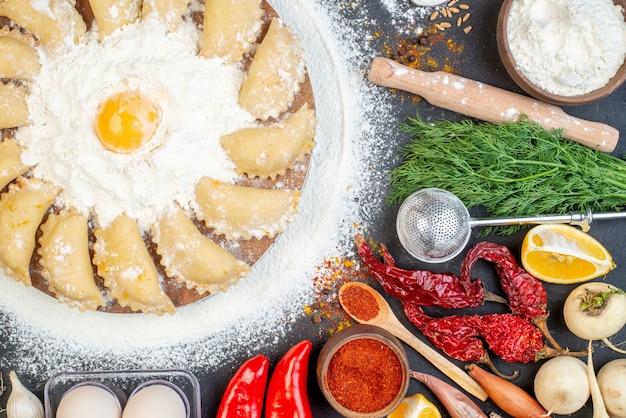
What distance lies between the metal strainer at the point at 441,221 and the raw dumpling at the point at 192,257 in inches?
34.6

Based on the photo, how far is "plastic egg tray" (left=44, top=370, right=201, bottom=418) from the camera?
3.30 m

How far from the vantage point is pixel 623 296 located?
11.2 feet

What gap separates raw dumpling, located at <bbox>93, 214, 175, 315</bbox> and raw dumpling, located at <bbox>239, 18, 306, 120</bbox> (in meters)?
0.81

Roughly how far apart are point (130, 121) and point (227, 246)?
30.0 inches

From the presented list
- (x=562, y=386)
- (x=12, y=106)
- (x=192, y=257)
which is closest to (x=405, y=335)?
(x=562, y=386)

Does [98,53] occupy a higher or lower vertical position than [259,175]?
higher

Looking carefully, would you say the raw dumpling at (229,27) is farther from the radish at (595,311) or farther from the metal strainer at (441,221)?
the radish at (595,311)

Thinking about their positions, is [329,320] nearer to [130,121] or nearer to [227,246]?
[227,246]

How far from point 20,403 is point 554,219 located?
2847mm

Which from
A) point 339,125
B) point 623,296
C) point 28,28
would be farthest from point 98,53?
point 623,296

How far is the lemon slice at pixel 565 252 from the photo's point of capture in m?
3.39

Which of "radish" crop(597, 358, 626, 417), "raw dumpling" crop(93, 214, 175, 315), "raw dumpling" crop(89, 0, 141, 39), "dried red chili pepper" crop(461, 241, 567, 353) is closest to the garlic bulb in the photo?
"raw dumpling" crop(93, 214, 175, 315)

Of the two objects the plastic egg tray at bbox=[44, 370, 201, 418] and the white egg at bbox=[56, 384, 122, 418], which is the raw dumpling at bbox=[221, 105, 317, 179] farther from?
the white egg at bbox=[56, 384, 122, 418]

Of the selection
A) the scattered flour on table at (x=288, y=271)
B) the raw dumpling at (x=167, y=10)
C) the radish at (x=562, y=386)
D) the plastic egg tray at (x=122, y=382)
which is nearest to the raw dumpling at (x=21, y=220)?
the scattered flour on table at (x=288, y=271)
